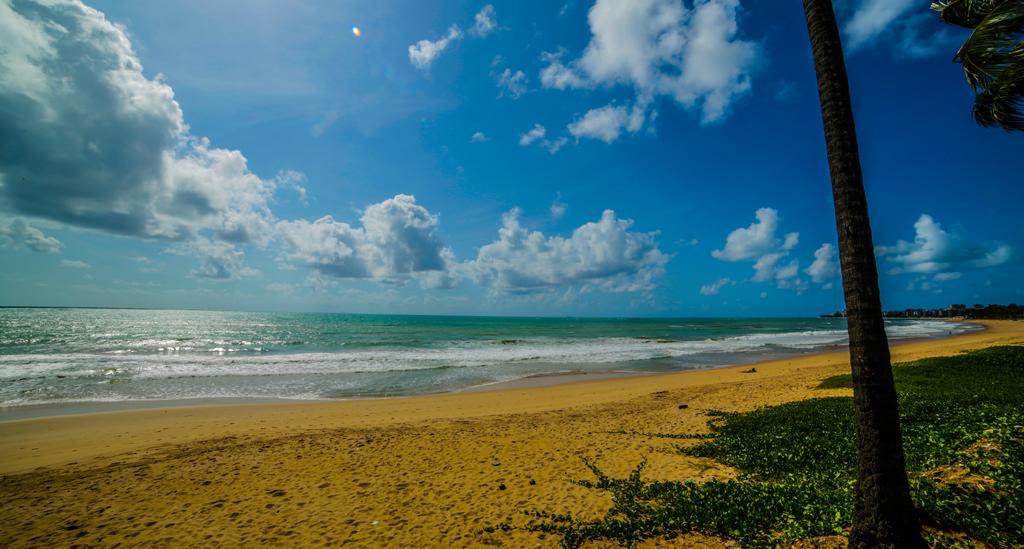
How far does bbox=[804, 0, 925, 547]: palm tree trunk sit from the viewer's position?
369 centimetres

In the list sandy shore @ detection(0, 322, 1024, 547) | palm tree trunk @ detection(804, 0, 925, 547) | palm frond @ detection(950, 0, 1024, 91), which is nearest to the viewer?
palm tree trunk @ detection(804, 0, 925, 547)

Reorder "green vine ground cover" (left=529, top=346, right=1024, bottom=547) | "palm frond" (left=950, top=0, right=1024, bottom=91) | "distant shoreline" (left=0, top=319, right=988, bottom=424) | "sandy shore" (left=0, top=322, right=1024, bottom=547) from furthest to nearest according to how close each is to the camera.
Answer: "distant shoreline" (left=0, top=319, right=988, bottom=424) → "sandy shore" (left=0, top=322, right=1024, bottom=547) → "palm frond" (left=950, top=0, right=1024, bottom=91) → "green vine ground cover" (left=529, top=346, right=1024, bottom=547)

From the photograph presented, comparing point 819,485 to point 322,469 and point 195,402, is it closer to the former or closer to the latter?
point 322,469

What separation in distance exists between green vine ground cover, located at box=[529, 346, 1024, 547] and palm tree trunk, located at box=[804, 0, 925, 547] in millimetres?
823

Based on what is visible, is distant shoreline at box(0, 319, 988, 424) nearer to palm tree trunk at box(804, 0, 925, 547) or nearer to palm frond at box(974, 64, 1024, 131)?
palm tree trunk at box(804, 0, 925, 547)

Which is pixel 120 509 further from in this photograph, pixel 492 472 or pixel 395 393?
pixel 395 393

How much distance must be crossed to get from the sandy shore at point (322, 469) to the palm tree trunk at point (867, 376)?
353 centimetres

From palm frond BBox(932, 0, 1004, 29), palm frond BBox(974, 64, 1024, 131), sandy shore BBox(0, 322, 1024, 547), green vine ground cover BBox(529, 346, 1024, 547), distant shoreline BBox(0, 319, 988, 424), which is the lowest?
distant shoreline BBox(0, 319, 988, 424)

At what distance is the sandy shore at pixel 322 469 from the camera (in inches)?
239

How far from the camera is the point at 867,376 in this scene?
3.74m

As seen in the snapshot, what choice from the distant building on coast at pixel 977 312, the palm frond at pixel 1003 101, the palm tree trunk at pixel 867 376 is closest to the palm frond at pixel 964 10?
the palm frond at pixel 1003 101

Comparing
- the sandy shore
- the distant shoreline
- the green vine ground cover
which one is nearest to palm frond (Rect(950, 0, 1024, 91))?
the green vine ground cover

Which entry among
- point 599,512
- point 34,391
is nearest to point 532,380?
point 599,512

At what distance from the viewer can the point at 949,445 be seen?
6293 mm
